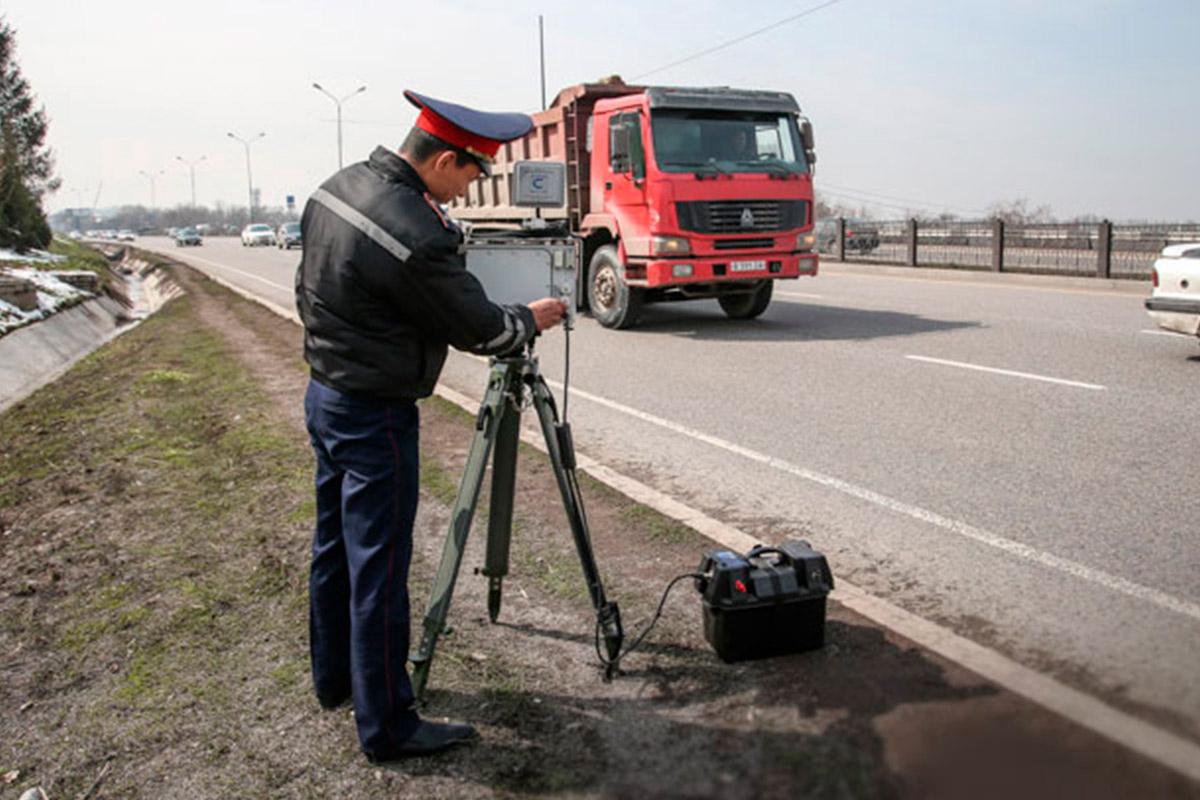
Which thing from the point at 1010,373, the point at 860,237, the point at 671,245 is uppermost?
the point at 860,237

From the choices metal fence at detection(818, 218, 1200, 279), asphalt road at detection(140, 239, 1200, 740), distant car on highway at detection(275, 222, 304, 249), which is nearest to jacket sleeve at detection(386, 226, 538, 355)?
asphalt road at detection(140, 239, 1200, 740)

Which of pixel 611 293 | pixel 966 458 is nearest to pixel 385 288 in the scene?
pixel 966 458

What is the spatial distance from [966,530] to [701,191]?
Answer: 25.9 feet

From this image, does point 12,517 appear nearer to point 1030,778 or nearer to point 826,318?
point 1030,778

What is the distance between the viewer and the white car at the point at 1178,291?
30.0ft

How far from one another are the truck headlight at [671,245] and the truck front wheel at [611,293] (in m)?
0.94

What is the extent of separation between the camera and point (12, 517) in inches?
234

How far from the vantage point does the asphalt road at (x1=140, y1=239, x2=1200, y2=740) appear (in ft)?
12.9

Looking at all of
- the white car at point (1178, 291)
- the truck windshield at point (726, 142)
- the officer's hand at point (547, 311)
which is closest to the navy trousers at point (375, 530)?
the officer's hand at point (547, 311)

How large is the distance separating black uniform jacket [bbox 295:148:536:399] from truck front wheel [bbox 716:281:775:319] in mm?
11074

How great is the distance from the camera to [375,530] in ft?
10.1

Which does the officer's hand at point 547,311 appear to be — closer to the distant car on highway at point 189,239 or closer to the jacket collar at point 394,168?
the jacket collar at point 394,168

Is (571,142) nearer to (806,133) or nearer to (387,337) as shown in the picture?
(806,133)

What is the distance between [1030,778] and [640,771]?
104 cm
